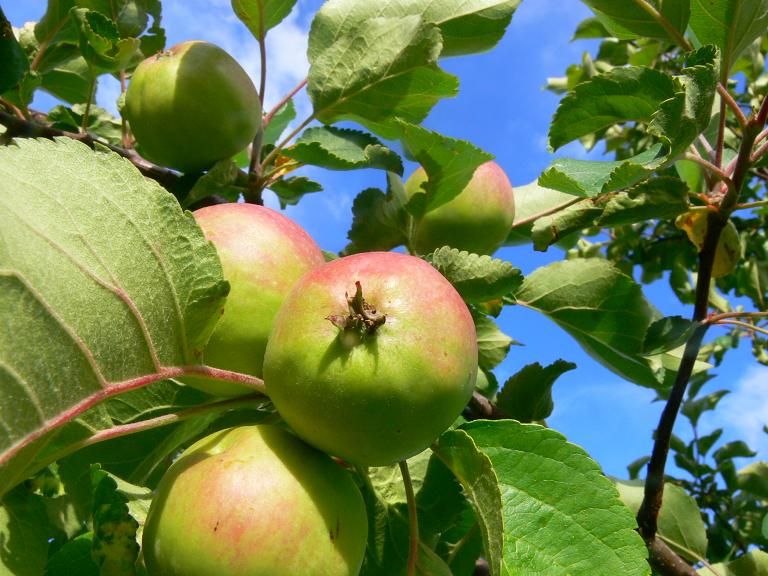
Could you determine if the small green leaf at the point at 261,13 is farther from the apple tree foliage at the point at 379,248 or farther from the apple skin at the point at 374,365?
the apple skin at the point at 374,365

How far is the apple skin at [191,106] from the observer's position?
128 centimetres

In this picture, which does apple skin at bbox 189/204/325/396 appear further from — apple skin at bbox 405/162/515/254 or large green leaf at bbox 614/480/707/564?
large green leaf at bbox 614/480/707/564

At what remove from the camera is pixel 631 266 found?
3.72 m

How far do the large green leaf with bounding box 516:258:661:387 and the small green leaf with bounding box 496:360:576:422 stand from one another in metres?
0.20

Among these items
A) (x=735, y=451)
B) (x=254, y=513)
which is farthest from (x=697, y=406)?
(x=254, y=513)

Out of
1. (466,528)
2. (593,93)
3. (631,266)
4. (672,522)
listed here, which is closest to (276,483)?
(466,528)

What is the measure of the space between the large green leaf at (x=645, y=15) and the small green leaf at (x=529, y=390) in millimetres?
726

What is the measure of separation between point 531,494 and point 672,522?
1350 mm

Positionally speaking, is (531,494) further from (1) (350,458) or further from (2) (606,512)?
(1) (350,458)

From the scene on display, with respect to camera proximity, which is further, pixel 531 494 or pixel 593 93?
pixel 593 93

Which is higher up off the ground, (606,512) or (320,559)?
(606,512)

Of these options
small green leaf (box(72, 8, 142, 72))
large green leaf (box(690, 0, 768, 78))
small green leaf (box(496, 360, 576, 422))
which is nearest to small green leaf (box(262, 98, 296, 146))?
small green leaf (box(72, 8, 142, 72))

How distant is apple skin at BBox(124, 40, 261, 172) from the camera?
4.20 ft

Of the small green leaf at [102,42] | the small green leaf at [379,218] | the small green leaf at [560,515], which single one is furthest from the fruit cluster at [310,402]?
the small green leaf at [102,42]
